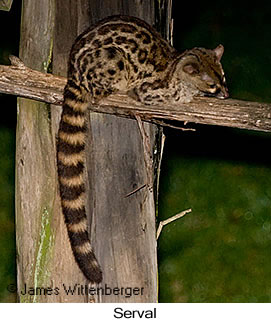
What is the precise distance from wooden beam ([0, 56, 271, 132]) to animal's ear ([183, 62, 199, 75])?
33cm

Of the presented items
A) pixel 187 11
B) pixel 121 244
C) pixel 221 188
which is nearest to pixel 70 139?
pixel 121 244

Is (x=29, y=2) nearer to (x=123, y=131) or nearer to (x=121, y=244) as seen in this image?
(x=123, y=131)

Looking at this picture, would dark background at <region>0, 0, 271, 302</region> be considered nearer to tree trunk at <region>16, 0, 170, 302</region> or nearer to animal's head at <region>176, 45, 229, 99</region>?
animal's head at <region>176, 45, 229, 99</region>

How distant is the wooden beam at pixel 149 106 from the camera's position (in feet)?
8.46

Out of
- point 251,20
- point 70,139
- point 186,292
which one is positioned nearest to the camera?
point 70,139

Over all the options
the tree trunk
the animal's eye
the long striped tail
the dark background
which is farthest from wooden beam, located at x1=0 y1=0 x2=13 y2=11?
the dark background

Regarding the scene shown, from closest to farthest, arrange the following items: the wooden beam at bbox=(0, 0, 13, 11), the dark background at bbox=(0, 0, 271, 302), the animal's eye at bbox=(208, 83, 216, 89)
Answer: the wooden beam at bbox=(0, 0, 13, 11) < the animal's eye at bbox=(208, 83, 216, 89) < the dark background at bbox=(0, 0, 271, 302)

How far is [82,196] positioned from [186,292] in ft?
6.10

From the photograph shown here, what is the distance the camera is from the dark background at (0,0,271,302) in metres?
4.26

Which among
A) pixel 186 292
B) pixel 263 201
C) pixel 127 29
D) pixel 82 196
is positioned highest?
pixel 127 29

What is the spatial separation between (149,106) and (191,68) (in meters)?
0.41

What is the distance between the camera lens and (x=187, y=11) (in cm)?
460

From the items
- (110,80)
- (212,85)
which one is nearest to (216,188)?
(212,85)

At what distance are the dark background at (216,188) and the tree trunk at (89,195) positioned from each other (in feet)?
5.27
